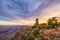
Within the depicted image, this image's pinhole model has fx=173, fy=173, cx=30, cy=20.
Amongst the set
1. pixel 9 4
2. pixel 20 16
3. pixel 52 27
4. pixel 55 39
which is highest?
pixel 9 4

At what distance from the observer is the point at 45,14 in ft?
10.4

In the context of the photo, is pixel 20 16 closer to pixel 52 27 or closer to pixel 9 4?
pixel 9 4

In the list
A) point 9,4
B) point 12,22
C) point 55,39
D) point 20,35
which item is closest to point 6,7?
point 9,4

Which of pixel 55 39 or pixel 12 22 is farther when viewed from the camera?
pixel 12 22

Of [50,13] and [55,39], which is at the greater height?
[50,13]

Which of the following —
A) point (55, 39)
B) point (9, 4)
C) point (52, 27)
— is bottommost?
point (55, 39)

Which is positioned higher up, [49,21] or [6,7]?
[6,7]

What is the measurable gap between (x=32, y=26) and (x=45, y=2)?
506mm

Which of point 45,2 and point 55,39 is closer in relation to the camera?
point 55,39

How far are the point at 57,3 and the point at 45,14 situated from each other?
0.98 feet

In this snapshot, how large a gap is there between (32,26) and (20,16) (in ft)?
0.95

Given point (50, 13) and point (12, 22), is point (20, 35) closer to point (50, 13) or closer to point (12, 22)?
point (12, 22)

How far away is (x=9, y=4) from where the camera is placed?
10.6 feet

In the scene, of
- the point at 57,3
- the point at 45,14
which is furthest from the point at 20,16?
the point at 57,3
